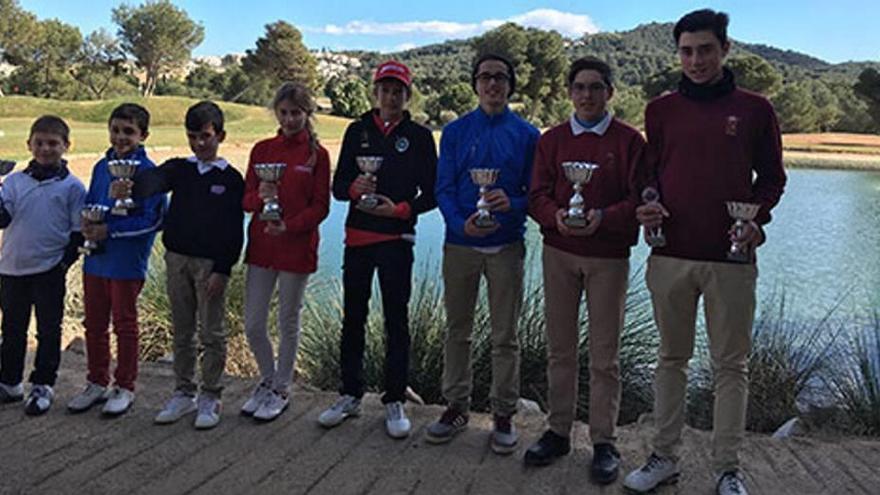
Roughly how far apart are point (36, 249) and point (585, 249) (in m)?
2.83

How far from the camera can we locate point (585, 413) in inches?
197

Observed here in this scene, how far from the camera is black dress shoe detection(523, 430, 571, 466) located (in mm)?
3494

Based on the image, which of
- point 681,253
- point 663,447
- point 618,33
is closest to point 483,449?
point 663,447

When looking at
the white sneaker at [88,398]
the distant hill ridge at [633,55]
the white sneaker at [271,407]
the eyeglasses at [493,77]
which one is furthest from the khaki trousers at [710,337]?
the distant hill ridge at [633,55]

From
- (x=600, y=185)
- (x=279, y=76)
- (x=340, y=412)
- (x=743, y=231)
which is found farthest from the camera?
(x=279, y=76)

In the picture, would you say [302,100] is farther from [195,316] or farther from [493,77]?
[195,316]

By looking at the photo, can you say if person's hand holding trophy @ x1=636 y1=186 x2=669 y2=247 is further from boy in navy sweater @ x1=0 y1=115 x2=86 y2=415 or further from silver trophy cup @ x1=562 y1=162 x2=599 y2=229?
boy in navy sweater @ x1=0 y1=115 x2=86 y2=415

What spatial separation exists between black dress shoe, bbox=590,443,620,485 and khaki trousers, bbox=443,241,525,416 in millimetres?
483

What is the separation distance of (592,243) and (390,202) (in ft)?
3.26

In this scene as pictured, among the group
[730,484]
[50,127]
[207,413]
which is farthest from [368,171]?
[730,484]

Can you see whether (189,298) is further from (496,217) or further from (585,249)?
(585,249)

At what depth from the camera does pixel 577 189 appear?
3.27 m

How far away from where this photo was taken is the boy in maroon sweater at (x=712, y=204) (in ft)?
10.1

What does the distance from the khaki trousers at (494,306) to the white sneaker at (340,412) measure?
620 mm
